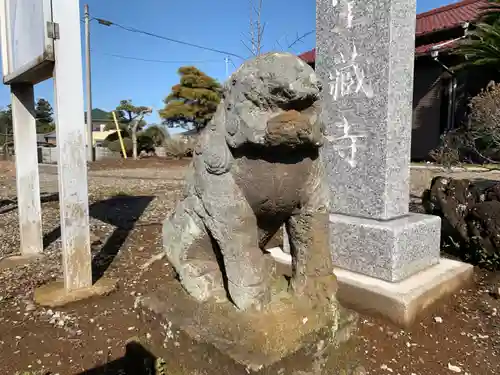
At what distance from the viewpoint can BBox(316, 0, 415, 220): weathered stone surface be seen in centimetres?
276

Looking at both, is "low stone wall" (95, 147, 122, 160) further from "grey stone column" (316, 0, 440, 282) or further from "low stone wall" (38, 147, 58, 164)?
"grey stone column" (316, 0, 440, 282)

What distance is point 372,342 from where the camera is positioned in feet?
7.99

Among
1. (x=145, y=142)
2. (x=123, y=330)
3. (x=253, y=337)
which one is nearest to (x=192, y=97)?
(x=145, y=142)

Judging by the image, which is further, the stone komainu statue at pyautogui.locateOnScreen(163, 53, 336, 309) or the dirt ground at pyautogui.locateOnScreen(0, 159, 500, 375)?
the dirt ground at pyautogui.locateOnScreen(0, 159, 500, 375)

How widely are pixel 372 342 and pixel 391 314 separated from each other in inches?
8.9

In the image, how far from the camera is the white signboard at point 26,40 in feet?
9.23

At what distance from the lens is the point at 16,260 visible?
3.88 meters

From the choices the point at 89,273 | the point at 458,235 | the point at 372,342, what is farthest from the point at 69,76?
the point at 458,235

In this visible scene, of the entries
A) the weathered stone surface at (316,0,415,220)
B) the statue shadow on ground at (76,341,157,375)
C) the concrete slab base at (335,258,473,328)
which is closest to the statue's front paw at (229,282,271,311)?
the statue shadow on ground at (76,341,157,375)

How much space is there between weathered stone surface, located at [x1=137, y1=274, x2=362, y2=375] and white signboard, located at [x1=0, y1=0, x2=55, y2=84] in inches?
87.6

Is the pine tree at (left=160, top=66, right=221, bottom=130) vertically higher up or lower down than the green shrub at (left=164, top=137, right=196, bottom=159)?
higher up

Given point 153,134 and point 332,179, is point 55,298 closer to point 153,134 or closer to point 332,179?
point 332,179

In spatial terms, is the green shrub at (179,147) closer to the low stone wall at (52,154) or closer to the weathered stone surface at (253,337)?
the low stone wall at (52,154)

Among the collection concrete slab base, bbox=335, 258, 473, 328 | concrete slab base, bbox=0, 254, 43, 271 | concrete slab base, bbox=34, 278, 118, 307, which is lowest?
concrete slab base, bbox=34, 278, 118, 307
